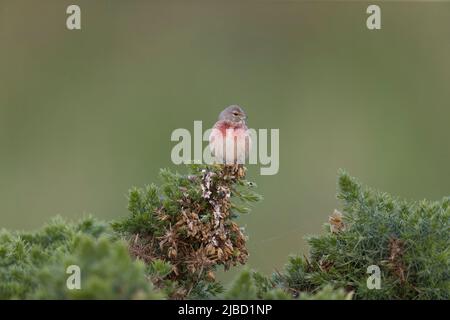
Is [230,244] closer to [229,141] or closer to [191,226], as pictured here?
[191,226]

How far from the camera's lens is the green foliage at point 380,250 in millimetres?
1207

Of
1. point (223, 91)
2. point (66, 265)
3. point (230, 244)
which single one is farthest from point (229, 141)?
point (223, 91)

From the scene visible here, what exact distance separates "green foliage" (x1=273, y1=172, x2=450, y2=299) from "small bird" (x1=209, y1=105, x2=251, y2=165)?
0.36 metres

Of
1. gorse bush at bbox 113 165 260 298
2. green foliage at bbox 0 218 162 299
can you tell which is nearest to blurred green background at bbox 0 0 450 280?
gorse bush at bbox 113 165 260 298

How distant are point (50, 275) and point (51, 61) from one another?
4.31 meters

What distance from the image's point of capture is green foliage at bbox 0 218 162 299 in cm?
91

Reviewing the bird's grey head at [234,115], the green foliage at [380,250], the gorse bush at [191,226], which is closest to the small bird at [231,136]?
the bird's grey head at [234,115]

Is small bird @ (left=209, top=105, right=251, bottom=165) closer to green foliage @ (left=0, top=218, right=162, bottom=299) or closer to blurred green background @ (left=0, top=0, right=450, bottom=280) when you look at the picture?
green foliage @ (left=0, top=218, right=162, bottom=299)

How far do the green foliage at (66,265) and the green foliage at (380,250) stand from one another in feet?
1.32

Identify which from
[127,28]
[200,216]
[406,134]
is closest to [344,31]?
[406,134]

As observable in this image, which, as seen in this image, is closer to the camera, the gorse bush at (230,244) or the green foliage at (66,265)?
the green foliage at (66,265)

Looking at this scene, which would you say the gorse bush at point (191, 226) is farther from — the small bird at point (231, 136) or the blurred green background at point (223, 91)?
the blurred green background at point (223, 91)

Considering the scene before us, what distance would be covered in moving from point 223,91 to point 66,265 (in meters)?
4.00

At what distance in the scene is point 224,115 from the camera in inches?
82.6
